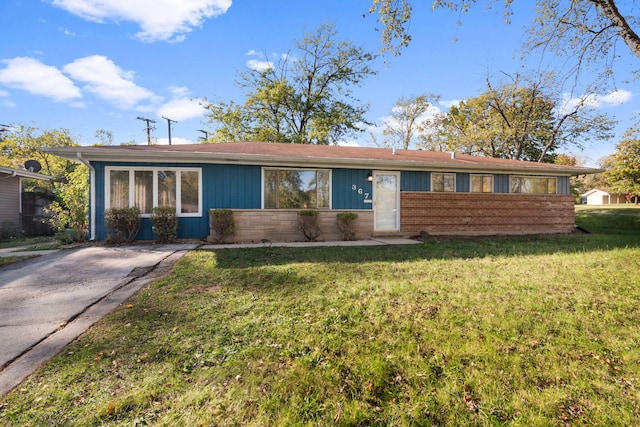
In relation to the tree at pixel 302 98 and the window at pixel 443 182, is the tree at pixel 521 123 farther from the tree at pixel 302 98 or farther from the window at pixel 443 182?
the window at pixel 443 182

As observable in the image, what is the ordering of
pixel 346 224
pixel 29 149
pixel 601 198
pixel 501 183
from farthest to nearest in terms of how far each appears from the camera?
pixel 601 198 < pixel 29 149 < pixel 501 183 < pixel 346 224

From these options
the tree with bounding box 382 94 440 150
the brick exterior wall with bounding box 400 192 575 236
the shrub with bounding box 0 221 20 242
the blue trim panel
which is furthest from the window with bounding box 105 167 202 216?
the tree with bounding box 382 94 440 150

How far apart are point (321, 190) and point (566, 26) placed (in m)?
7.57

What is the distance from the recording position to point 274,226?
8.60 m

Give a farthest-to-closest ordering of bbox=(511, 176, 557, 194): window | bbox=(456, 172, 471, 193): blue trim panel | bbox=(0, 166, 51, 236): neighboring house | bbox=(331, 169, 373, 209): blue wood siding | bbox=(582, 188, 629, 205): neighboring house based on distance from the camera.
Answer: bbox=(582, 188, 629, 205): neighboring house, bbox=(0, 166, 51, 236): neighboring house, bbox=(511, 176, 557, 194): window, bbox=(456, 172, 471, 193): blue trim panel, bbox=(331, 169, 373, 209): blue wood siding

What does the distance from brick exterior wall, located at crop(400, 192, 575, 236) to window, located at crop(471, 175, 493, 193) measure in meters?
0.20

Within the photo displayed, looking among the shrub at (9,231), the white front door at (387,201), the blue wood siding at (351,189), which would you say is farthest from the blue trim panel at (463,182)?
the shrub at (9,231)

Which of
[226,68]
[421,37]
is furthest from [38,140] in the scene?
[421,37]

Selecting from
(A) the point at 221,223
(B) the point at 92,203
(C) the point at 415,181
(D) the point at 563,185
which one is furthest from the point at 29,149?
(D) the point at 563,185

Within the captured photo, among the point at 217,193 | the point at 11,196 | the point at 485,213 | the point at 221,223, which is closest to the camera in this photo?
the point at 221,223

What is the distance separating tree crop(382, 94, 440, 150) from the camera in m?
25.6

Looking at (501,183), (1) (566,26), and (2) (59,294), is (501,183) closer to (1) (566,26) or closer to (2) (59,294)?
(1) (566,26)

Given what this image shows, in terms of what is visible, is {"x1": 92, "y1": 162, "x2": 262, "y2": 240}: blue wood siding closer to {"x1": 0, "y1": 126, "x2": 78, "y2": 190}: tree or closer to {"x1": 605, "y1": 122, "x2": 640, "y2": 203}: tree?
{"x1": 0, "y1": 126, "x2": 78, "y2": 190}: tree

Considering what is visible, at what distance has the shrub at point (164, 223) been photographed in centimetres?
766
